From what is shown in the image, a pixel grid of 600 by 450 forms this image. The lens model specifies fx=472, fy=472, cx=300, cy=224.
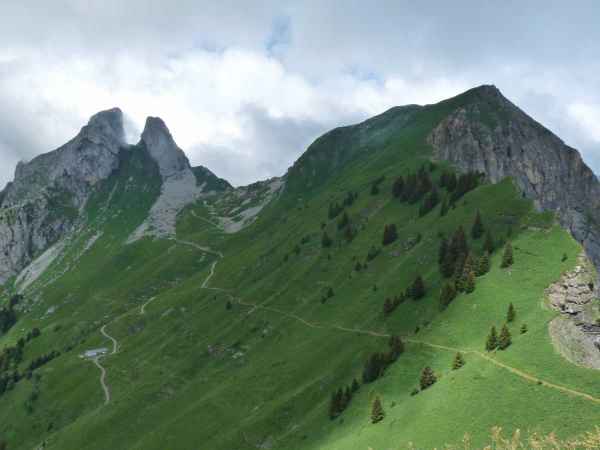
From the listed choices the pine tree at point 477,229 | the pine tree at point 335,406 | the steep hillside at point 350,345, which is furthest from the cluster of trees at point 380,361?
the pine tree at point 477,229

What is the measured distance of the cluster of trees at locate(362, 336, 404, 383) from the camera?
7543 centimetres

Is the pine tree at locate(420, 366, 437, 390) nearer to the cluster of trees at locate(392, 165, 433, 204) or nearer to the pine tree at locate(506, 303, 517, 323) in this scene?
the pine tree at locate(506, 303, 517, 323)

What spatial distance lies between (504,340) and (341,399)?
26205mm

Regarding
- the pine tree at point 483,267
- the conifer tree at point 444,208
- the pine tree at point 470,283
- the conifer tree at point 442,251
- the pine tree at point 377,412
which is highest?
the conifer tree at point 444,208

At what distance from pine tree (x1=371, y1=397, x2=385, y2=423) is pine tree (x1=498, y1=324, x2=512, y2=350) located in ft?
58.0

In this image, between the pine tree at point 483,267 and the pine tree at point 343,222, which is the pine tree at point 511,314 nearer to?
the pine tree at point 483,267

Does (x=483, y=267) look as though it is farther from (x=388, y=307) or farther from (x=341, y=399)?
(x=341, y=399)

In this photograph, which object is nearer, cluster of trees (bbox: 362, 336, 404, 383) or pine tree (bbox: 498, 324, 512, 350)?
pine tree (bbox: 498, 324, 512, 350)

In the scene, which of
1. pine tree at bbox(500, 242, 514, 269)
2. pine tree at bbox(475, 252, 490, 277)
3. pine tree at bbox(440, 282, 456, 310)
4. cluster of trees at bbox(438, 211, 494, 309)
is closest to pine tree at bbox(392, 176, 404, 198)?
cluster of trees at bbox(438, 211, 494, 309)

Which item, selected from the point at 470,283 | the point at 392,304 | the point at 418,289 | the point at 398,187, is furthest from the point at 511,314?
the point at 398,187

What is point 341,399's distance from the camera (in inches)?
2881

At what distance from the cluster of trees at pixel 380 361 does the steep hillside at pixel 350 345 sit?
32cm

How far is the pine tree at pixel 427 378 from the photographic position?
63409mm

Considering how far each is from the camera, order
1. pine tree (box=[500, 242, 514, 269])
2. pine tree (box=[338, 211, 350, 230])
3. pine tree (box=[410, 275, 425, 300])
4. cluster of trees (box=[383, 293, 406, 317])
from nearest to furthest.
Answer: pine tree (box=[500, 242, 514, 269])
pine tree (box=[410, 275, 425, 300])
cluster of trees (box=[383, 293, 406, 317])
pine tree (box=[338, 211, 350, 230])
